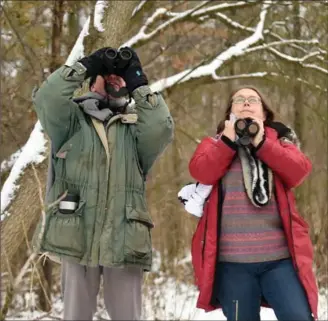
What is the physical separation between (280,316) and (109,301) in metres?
0.96

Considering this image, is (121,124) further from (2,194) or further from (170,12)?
(170,12)

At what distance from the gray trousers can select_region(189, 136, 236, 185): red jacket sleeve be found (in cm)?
74

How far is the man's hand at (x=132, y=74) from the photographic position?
2.58 m

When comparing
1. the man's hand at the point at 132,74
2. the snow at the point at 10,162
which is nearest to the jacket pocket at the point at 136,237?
the man's hand at the point at 132,74

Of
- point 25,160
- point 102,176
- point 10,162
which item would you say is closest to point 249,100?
point 102,176

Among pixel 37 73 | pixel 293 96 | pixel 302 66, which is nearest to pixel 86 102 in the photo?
pixel 37 73

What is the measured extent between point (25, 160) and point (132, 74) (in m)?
2.43

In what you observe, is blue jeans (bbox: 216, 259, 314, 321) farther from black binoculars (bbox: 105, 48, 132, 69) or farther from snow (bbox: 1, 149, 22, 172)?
snow (bbox: 1, 149, 22, 172)

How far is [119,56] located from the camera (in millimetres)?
2535

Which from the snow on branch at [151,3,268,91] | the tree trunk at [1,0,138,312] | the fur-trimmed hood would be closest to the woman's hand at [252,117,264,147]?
the fur-trimmed hood

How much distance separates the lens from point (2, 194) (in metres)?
4.85

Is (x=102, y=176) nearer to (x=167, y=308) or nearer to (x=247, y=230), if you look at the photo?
(x=247, y=230)

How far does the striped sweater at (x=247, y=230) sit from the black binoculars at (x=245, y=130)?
19cm

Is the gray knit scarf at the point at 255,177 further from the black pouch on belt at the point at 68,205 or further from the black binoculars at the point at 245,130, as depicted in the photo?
the black pouch on belt at the point at 68,205
